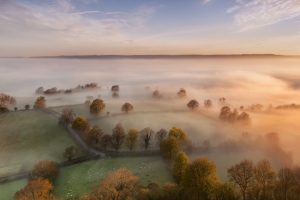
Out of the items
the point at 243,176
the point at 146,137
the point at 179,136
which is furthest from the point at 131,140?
the point at 243,176

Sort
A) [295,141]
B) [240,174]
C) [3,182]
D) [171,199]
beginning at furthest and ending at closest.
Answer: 1. [295,141]
2. [3,182]
3. [240,174]
4. [171,199]

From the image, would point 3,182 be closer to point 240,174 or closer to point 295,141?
point 240,174

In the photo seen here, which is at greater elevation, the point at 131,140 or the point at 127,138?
the point at 127,138

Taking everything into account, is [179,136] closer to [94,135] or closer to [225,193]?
[94,135]

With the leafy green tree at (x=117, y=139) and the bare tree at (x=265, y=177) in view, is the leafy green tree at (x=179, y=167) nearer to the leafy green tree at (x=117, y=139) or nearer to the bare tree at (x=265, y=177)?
the bare tree at (x=265, y=177)

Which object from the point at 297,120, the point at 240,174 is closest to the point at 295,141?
the point at 297,120
